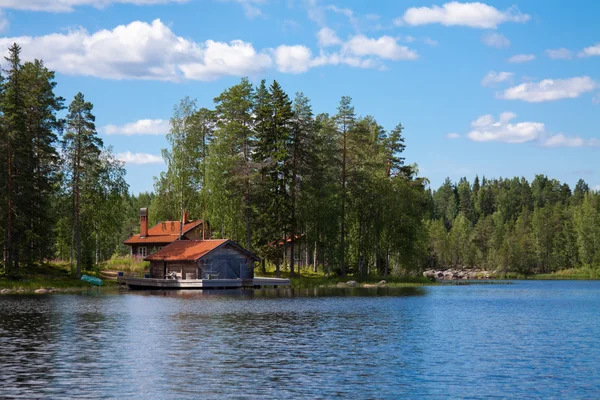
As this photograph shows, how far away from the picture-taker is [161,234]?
9556 centimetres

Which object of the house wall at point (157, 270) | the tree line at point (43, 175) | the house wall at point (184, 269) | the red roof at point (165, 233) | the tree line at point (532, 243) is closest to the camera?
the tree line at point (43, 175)

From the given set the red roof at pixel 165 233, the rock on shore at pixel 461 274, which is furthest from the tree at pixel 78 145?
the rock on shore at pixel 461 274

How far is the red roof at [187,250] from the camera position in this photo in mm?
75625

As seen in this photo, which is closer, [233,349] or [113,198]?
[233,349]

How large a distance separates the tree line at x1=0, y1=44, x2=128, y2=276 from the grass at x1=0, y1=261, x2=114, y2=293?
990 mm

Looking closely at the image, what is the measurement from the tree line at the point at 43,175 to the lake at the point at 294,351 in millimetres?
14541

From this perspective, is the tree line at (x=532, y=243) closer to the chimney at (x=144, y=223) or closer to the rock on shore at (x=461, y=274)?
the rock on shore at (x=461, y=274)

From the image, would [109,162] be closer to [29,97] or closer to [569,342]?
[29,97]

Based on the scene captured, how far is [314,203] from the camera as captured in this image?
265 feet

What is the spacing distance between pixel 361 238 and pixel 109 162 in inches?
1226

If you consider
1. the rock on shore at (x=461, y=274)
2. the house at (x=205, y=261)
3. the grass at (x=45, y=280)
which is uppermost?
the house at (x=205, y=261)

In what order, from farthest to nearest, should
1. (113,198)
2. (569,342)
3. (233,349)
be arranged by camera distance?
1. (113,198)
2. (569,342)
3. (233,349)

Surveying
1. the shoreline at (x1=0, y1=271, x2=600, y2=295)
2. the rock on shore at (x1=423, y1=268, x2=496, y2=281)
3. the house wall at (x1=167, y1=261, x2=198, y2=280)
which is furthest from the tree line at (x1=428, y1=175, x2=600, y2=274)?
the house wall at (x1=167, y1=261, x2=198, y2=280)

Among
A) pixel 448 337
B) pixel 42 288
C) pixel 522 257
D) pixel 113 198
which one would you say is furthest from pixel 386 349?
pixel 522 257
